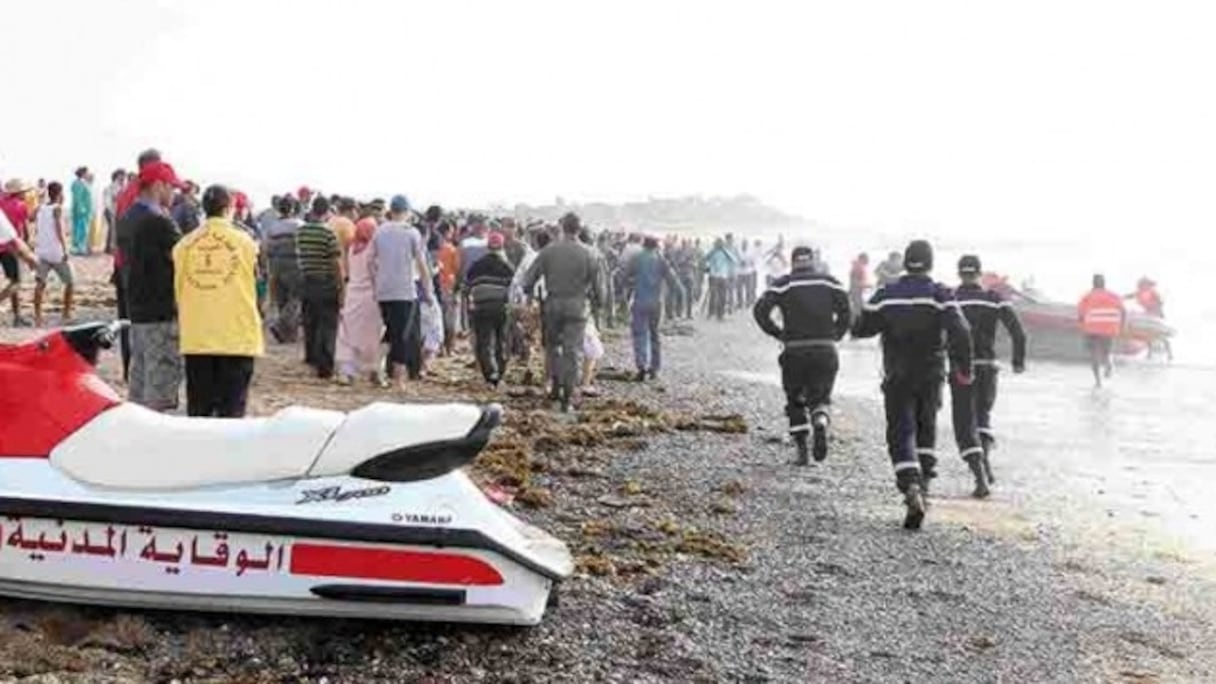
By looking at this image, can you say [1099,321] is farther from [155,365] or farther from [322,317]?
[155,365]

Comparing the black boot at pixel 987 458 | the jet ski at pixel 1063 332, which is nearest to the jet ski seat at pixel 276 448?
the black boot at pixel 987 458

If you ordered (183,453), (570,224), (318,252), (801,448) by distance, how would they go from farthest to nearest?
(570,224), (318,252), (801,448), (183,453)

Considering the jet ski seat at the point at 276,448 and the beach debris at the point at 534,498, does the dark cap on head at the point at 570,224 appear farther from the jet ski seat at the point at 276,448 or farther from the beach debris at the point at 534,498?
the jet ski seat at the point at 276,448

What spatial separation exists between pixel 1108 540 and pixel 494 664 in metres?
5.94

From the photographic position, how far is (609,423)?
12.7 m

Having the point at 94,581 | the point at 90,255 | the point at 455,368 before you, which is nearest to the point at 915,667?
the point at 94,581

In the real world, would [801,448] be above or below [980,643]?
above

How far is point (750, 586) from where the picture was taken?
746 cm

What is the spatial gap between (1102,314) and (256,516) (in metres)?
19.6

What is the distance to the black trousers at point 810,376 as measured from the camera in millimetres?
11445

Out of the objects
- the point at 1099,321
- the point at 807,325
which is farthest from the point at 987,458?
the point at 1099,321

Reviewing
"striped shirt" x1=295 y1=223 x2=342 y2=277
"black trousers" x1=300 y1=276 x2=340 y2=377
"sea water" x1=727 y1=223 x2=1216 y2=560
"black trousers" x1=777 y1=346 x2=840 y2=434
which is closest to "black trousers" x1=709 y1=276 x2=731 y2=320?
"sea water" x1=727 y1=223 x2=1216 y2=560

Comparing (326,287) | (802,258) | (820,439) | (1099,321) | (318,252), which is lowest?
(820,439)

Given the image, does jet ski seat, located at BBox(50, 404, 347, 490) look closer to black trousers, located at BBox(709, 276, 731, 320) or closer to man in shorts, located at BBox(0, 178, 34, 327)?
man in shorts, located at BBox(0, 178, 34, 327)
